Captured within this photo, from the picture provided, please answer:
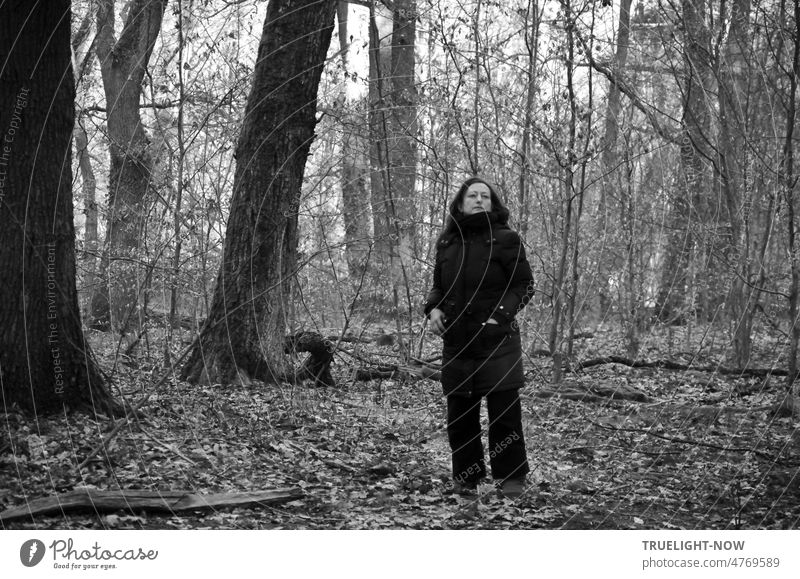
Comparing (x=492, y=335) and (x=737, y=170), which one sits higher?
(x=737, y=170)

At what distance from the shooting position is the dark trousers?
5.03 metres

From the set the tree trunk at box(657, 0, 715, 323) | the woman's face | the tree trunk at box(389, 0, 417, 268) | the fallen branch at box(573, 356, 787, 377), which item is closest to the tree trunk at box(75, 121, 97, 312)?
the tree trunk at box(389, 0, 417, 268)

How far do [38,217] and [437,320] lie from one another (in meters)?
2.59

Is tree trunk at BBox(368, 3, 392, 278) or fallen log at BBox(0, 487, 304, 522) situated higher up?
tree trunk at BBox(368, 3, 392, 278)

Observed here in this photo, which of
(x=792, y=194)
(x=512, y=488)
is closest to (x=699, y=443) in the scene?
(x=512, y=488)

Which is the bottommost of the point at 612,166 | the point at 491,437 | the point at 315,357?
the point at 491,437

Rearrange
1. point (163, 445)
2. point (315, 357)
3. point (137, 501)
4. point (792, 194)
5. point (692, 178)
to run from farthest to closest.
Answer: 1. point (692, 178)
2. point (315, 357)
3. point (792, 194)
4. point (163, 445)
5. point (137, 501)

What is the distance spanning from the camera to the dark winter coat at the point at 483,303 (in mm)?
4938

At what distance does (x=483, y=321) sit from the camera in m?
4.97

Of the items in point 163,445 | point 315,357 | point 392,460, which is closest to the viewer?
point 163,445

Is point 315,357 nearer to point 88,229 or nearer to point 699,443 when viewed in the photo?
point 699,443

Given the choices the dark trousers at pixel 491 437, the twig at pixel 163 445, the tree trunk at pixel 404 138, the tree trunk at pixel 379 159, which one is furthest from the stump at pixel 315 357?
the dark trousers at pixel 491 437

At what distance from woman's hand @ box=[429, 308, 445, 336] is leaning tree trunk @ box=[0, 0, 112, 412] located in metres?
2.33

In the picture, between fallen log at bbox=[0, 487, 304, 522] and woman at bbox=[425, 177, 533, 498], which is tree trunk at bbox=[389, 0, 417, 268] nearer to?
woman at bbox=[425, 177, 533, 498]
